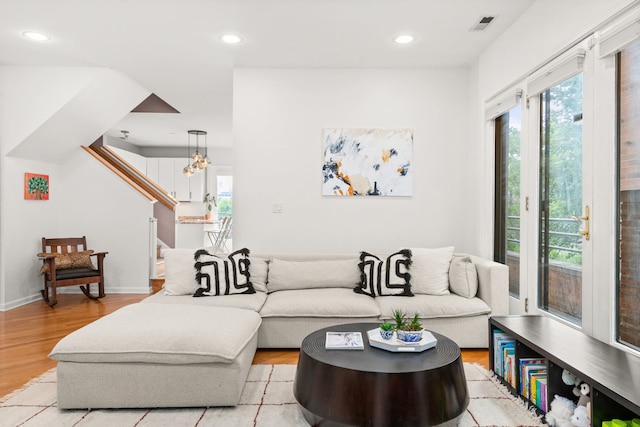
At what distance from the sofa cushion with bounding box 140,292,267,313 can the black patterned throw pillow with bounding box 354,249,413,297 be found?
0.91 m

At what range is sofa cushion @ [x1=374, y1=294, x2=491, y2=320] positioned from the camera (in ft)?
10.9

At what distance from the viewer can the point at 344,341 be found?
7.86 ft


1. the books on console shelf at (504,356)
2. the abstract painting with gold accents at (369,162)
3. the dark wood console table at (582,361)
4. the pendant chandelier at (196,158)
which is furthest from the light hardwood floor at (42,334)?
the pendant chandelier at (196,158)

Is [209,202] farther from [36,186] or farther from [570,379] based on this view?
[570,379]

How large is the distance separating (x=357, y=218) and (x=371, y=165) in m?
0.59

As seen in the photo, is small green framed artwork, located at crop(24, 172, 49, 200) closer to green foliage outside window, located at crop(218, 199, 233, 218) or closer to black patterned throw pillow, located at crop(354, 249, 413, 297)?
black patterned throw pillow, located at crop(354, 249, 413, 297)

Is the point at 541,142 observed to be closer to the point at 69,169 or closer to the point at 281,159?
the point at 281,159

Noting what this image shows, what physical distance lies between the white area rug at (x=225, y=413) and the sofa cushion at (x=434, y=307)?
28.9 inches

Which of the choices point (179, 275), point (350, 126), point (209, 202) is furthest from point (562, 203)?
point (209, 202)

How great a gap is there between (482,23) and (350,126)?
1.59 meters

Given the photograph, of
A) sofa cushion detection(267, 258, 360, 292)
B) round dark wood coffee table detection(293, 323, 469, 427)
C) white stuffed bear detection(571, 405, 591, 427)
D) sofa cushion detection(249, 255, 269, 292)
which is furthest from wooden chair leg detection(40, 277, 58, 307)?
white stuffed bear detection(571, 405, 591, 427)

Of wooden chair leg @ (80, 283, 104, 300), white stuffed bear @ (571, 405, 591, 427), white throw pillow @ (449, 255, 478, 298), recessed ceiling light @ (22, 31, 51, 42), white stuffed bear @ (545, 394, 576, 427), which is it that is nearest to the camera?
white stuffed bear @ (571, 405, 591, 427)

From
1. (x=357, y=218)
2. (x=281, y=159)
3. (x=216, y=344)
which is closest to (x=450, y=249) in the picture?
(x=357, y=218)

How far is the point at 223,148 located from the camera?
397 inches
